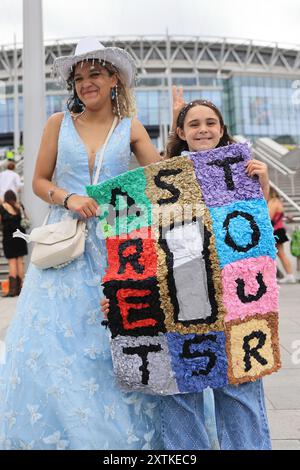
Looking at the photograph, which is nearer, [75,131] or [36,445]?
[36,445]

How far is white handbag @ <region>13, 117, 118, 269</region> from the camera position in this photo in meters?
1.77

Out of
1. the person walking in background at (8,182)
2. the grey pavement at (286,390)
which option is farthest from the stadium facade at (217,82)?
the grey pavement at (286,390)

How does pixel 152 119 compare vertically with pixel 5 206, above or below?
above

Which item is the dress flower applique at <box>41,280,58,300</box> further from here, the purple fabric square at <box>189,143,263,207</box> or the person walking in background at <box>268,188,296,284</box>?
the person walking in background at <box>268,188,296,284</box>

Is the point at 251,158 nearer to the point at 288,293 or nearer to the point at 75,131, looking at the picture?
the point at 75,131

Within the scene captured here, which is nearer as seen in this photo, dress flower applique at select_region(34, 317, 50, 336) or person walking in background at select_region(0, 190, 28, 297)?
dress flower applique at select_region(34, 317, 50, 336)

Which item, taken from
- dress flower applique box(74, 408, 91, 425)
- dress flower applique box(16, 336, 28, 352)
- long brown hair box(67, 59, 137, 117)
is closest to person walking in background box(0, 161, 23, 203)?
long brown hair box(67, 59, 137, 117)

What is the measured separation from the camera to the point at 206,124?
1.83m

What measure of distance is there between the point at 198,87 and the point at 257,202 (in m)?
52.6

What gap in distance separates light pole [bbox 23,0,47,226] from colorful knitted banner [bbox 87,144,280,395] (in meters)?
4.50

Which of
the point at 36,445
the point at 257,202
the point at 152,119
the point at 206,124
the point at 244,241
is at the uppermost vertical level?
the point at 152,119

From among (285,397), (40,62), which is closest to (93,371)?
(285,397)

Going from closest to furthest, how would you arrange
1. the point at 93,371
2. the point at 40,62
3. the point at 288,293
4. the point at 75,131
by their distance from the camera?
the point at 93,371 < the point at 75,131 < the point at 40,62 < the point at 288,293

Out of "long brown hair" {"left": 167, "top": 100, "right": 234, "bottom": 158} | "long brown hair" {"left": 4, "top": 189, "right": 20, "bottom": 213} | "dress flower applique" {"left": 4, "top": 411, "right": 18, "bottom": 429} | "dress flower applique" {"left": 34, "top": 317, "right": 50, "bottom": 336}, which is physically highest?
"long brown hair" {"left": 4, "top": 189, "right": 20, "bottom": 213}
